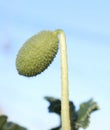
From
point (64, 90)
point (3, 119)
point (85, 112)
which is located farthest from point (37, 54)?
point (3, 119)

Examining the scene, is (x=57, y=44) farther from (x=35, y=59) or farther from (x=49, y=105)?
(x=49, y=105)

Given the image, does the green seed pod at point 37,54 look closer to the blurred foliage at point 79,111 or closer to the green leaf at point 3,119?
the blurred foliage at point 79,111

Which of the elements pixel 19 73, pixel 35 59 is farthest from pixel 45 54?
pixel 19 73

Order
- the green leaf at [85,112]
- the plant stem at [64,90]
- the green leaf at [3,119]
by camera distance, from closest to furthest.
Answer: the plant stem at [64,90]
the green leaf at [85,112]
the green leaf at [3,119]

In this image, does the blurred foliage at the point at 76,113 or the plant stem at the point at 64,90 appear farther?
the blurred foliage at the point at 76,113

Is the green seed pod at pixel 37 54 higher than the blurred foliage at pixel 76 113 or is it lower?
higher

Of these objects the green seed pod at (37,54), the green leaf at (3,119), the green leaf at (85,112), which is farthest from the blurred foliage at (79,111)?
the green seed pod at (37,54)
